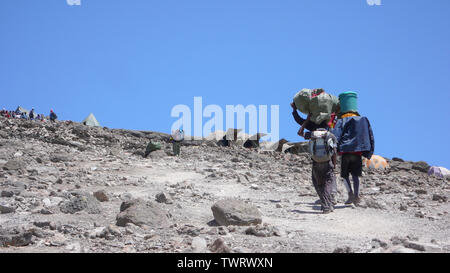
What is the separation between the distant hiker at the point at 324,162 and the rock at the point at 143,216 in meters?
2.95

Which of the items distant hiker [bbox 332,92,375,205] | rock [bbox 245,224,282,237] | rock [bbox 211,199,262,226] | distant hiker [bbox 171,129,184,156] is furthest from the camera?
distant hiker [bbox 171,129,184,156]

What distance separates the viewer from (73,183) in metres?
9.04

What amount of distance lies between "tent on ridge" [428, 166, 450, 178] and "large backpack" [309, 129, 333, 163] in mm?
9829

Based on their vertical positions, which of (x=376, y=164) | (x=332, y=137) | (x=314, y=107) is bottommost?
(x=376, y=164)

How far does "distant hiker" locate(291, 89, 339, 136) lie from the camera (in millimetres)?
8420

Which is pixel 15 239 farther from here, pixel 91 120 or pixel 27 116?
pixel 27 116

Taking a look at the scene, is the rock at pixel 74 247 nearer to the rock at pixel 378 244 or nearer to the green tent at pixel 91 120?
the rock at pixel 378 244

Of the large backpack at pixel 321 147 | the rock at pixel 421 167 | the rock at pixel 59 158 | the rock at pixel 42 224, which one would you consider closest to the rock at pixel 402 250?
the large backpack at pixel 321 147

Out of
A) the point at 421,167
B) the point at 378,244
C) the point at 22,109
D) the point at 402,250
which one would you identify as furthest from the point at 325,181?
the point at 22,109

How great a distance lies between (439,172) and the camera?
15.4m

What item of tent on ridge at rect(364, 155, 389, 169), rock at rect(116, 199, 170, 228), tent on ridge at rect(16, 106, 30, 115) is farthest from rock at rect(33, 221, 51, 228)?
tent on ridge at rect(16, 106, 30, 115)

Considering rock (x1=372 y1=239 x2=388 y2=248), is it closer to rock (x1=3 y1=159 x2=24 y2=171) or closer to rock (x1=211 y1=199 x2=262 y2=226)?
rock (x1=211 y1=199 x2=262 y2=226)

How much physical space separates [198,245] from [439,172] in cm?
1351

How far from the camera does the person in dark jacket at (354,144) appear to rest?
8000 mm
